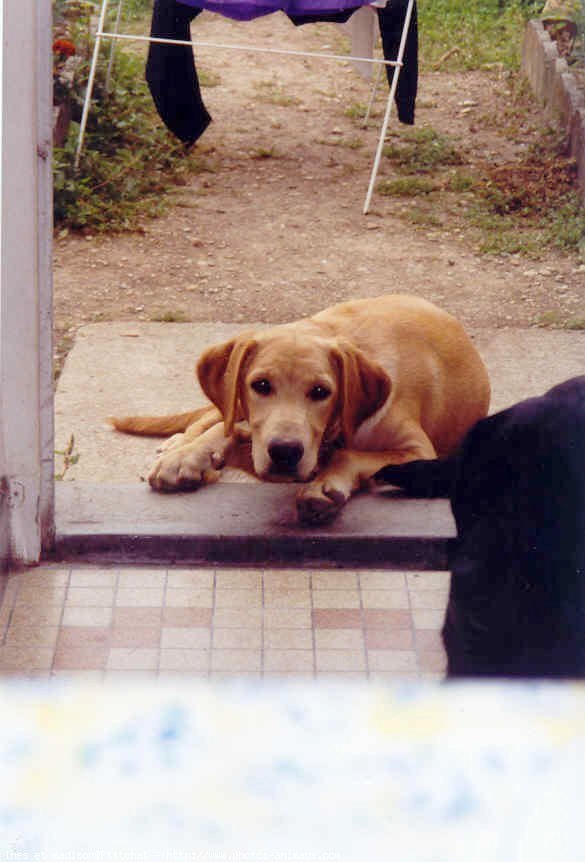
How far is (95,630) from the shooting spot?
8.64 ft

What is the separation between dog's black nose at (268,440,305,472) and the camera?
9.20ft

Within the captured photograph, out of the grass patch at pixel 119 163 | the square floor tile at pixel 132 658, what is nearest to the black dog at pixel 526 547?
the square floor tile at pixel 132 658

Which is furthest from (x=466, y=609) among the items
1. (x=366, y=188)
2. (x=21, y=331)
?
(x=366, y=188)

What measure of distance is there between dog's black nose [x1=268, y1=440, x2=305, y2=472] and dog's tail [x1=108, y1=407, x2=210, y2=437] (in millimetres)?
625

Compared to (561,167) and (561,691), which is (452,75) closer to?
(561,167)

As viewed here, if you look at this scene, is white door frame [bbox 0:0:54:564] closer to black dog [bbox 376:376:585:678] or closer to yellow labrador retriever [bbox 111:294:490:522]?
yellow labrador retriever [bbox 111:294:490:522]

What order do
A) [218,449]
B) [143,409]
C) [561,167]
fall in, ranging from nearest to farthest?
[218,449] → [143,409] → [561,167]

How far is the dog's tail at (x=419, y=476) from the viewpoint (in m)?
3.05

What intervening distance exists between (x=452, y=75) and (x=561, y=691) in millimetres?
4150

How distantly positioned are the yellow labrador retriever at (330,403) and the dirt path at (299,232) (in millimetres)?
900

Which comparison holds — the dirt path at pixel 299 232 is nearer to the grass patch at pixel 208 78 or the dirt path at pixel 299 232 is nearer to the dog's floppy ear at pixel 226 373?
the grass patch at pixel 208 78

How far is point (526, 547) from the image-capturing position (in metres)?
2.45

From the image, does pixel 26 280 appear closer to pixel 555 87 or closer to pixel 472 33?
pixel 472 33

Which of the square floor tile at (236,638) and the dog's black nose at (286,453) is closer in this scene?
the square floor tile at (236,638)
